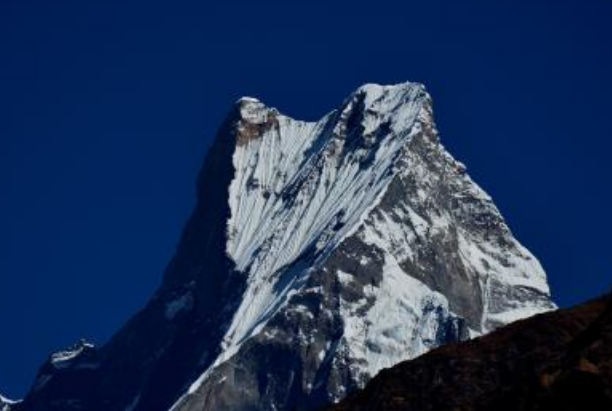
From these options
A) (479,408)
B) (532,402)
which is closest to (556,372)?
(532,402)

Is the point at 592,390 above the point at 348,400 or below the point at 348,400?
below

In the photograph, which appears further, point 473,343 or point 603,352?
point 473,343

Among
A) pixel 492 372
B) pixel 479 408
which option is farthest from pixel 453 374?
pixel 479 408

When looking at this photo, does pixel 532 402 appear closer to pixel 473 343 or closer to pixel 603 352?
pixel 603 352

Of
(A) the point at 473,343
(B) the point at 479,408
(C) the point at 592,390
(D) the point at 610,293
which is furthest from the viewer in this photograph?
(A) the point at 473,343

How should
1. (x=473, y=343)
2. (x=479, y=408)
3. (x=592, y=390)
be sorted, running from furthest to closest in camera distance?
(x=473, y=343)
(x=479, y=408)
(x=592, y=390)

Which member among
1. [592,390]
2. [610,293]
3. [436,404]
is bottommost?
[592,390]
